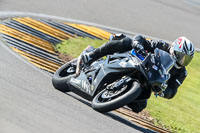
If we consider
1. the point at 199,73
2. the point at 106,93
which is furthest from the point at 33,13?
the point at 106,93

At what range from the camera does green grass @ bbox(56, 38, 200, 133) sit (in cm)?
889

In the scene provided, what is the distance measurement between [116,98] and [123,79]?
0.38 metres

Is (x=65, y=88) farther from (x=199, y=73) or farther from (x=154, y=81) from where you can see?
(x=199, y=73)

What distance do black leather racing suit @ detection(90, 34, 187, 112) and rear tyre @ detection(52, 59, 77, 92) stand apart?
70cm

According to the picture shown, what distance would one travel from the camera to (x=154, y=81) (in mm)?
7215

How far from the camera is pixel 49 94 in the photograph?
294 inches

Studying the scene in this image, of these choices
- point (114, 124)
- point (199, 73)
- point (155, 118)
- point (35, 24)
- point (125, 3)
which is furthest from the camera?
point (125, 3)

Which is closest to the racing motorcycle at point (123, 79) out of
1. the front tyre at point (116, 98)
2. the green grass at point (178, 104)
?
the front tyre at point (116, 98)

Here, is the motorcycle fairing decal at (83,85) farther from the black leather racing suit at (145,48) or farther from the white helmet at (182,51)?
the white helmet at (182,51)

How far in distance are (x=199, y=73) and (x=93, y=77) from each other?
→ 5943mm

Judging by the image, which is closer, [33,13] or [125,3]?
[33,13]

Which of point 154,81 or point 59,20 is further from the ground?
point 154,81

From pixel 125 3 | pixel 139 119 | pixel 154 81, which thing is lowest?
pixel 125 3

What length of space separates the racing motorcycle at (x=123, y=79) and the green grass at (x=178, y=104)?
1.45 m
